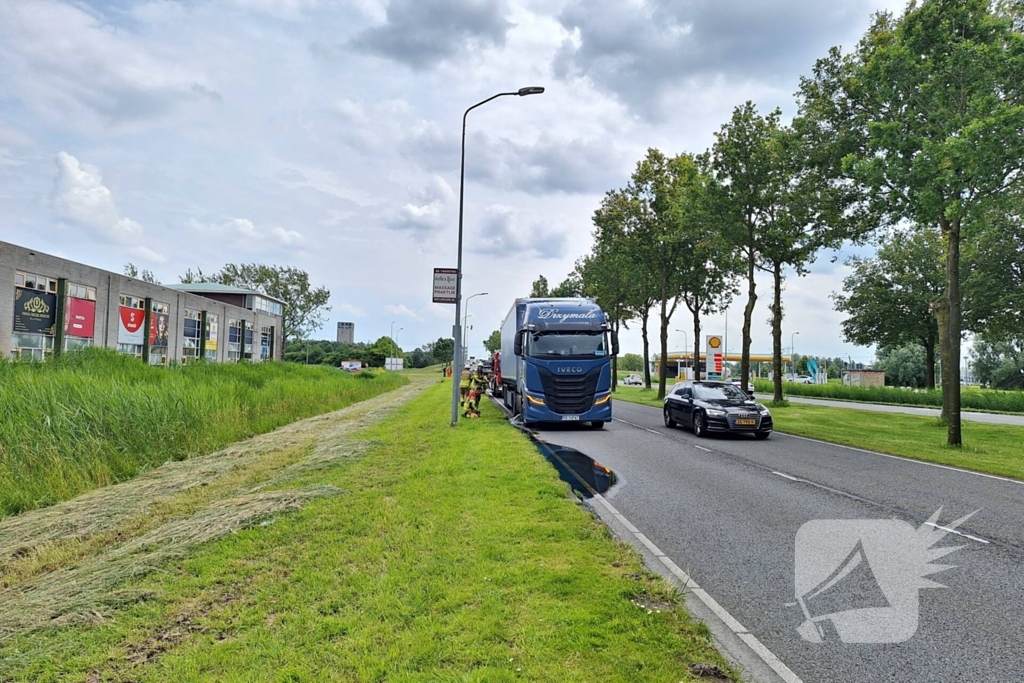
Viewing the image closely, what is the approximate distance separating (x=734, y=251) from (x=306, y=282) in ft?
262

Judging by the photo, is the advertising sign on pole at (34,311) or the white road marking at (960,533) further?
the advertising sign on pole at (34,311)

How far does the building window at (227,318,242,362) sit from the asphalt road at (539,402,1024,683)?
67610 mm

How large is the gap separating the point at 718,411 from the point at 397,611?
47.4 ft

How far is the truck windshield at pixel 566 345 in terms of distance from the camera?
18391 mm

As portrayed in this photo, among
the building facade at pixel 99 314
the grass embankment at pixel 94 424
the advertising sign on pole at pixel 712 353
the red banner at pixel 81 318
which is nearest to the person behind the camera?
the grass embankment at pixel 94 424

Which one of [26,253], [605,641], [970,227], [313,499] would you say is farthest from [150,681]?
[26,253]

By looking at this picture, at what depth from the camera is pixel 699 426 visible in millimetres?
17578

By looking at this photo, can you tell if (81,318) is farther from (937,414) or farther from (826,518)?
(937,414)

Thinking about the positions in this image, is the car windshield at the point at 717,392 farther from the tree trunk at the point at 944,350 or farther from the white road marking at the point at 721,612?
the white road marking at the point at 721,612

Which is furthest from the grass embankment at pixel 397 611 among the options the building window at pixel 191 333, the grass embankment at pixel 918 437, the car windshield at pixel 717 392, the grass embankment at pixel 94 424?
the building window at pixel 191 333

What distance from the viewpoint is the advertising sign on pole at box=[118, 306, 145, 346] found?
46.5 meters

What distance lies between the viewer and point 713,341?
32906 millimetres

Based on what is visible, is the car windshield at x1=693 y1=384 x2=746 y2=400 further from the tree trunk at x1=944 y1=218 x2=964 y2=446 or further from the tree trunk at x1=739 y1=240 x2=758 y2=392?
the tree trunk at x1=739 y1=240 x2=758 y2=392
